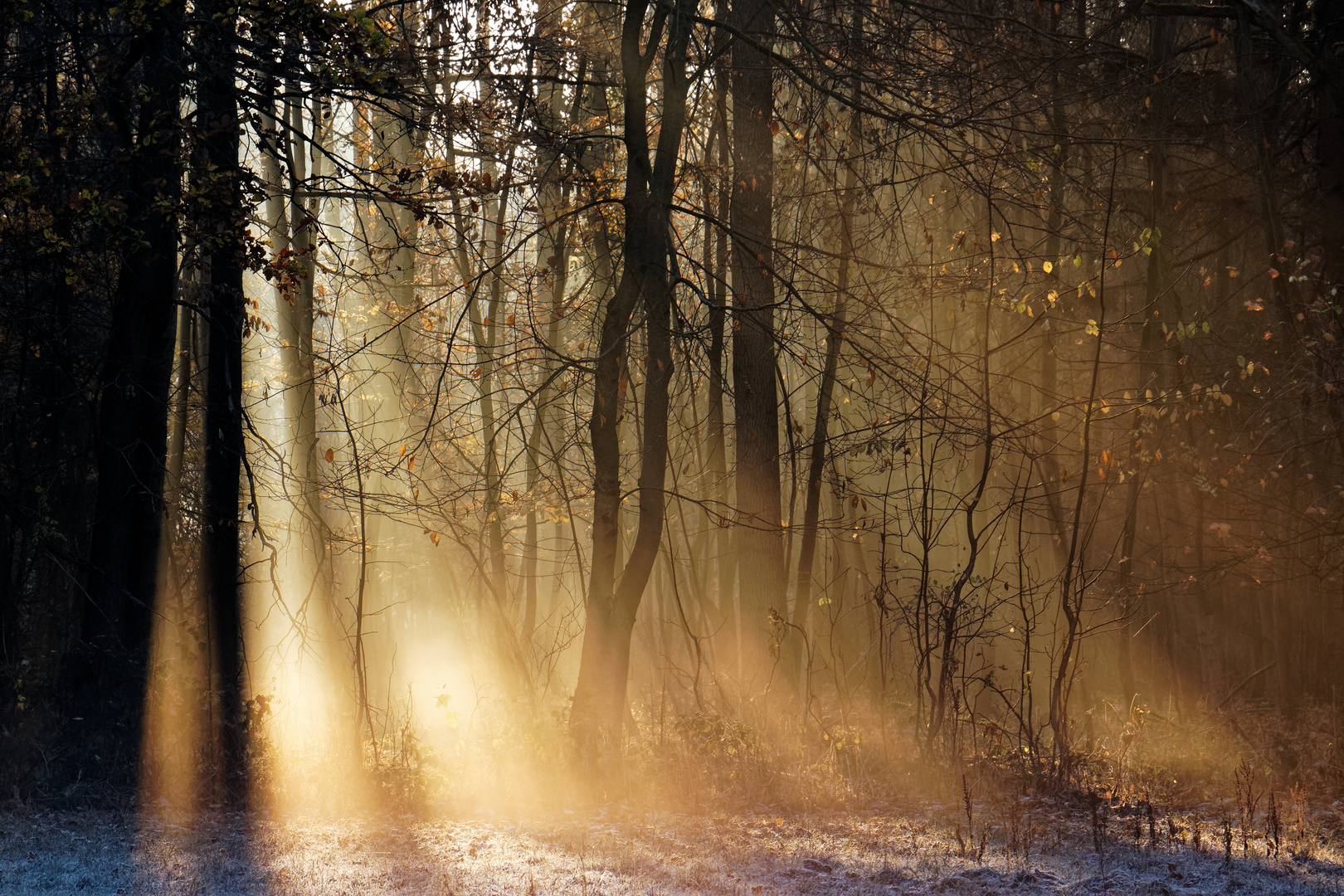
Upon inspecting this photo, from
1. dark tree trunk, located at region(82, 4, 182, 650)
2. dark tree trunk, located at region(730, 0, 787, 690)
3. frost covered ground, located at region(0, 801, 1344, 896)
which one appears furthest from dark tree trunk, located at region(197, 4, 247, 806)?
dark tree trunk, located at region(730, 0, 787, 690)

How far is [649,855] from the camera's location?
6203 millimetres

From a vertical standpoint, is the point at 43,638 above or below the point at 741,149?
below

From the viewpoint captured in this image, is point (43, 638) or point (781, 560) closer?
point (43, 638)

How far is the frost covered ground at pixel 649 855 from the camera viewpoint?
559 centimetres

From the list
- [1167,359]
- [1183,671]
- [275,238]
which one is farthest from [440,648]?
[1167,359]

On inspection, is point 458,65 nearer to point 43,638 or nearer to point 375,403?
point 43,638

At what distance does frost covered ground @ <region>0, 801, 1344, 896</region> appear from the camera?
220 inches

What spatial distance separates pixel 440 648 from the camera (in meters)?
27.8

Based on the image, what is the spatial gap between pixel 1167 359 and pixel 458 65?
853 centimetres

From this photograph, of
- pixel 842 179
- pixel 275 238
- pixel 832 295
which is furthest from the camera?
pixel 275 238

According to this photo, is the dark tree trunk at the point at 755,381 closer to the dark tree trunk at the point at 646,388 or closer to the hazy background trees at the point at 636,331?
the hazy background trees at the point at 636,331

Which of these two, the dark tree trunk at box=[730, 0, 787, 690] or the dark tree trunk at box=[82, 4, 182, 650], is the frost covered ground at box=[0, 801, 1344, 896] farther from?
the dark tree trunk at box=[730, 0, 787, 690]

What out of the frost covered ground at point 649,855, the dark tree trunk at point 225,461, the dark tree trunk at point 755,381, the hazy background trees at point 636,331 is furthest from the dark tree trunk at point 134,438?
the dark tree trunk at point 755,381

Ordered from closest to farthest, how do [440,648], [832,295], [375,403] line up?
[832,295] → [375,403] → [440,648]
